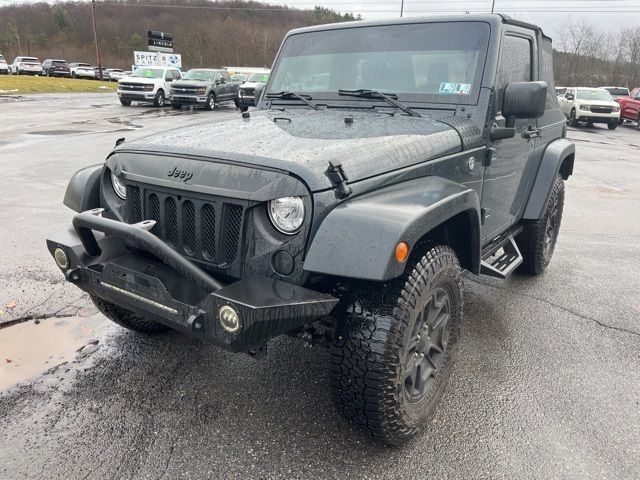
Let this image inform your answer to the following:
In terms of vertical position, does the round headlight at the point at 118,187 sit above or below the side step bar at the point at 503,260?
above

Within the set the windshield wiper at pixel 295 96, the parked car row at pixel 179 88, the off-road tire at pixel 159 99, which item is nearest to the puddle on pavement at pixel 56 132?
the parked car row at pixel 179 88

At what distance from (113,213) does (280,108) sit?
144 centimetres

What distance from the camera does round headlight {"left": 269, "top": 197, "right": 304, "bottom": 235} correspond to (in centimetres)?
218

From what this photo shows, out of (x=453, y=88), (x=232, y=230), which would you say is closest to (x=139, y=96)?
(x=453, y=88)

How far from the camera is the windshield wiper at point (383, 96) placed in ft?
10.4

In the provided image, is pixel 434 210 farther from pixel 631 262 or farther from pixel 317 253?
pixel 631 262

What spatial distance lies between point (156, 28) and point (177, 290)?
115004 mm

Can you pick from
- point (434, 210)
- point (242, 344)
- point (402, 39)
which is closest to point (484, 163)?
point (402, 39)

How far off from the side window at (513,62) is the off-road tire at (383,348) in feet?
4.61

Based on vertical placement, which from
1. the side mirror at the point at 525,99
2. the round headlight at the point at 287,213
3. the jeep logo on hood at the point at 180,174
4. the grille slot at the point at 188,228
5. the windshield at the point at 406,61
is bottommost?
the grille slot at the point at 188,228

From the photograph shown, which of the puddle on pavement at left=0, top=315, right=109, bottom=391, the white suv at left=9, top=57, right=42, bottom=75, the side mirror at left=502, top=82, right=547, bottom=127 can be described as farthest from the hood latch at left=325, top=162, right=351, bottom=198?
the white suv at left=9, top=57, right=42, bottom=75

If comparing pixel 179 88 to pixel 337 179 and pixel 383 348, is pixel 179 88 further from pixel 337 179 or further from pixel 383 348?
pixel 383 348

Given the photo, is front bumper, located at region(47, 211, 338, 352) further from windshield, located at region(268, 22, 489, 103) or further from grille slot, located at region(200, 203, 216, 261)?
windshield, located at region(268, 22, 489, 103)

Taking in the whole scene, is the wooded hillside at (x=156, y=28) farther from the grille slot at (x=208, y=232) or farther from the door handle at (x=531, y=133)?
the grille slot at (x=208, y=232)
